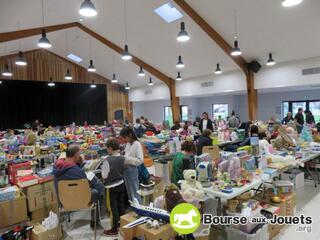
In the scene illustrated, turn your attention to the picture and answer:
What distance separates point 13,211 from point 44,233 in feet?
3.47

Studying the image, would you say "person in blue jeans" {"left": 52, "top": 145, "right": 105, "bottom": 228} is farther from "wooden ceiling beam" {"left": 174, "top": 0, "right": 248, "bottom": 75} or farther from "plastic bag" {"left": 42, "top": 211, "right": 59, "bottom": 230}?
"wooden ceiling beam" {"left": 174, "top": 0, "right": 248, "bottom": 75}

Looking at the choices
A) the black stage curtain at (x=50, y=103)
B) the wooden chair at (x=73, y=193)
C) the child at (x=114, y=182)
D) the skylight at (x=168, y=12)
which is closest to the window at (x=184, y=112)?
the black stage curtain at (x=50, y=103)

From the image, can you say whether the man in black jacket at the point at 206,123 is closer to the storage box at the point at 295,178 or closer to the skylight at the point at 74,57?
the storage box at the point at 295,178

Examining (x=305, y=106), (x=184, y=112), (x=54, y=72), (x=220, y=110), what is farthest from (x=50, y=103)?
(x=305, y=106)

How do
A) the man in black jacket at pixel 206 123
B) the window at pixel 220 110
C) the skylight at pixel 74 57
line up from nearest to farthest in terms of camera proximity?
the man in black jacket at pixel 206 123
the skylight at pixel 74 57
the window at pixel 220 110

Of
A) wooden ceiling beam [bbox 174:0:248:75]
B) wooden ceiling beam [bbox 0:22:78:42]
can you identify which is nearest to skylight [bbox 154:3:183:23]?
wooden ceiling beam [bbox 174:0:248:75]

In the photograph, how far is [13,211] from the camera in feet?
11.5

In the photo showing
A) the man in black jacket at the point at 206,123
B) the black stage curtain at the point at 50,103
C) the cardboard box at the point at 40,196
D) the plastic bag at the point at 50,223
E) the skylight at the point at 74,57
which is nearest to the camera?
the plastic bag at the point at 50,223

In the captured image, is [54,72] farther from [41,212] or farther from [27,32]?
[41,212]

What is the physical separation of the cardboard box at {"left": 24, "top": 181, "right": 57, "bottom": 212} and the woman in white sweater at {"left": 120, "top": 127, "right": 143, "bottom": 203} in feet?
4.26

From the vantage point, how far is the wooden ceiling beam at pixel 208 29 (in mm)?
6785

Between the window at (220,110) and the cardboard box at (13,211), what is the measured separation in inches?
455

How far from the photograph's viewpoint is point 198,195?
2.52m

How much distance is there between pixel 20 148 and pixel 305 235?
238 inches
